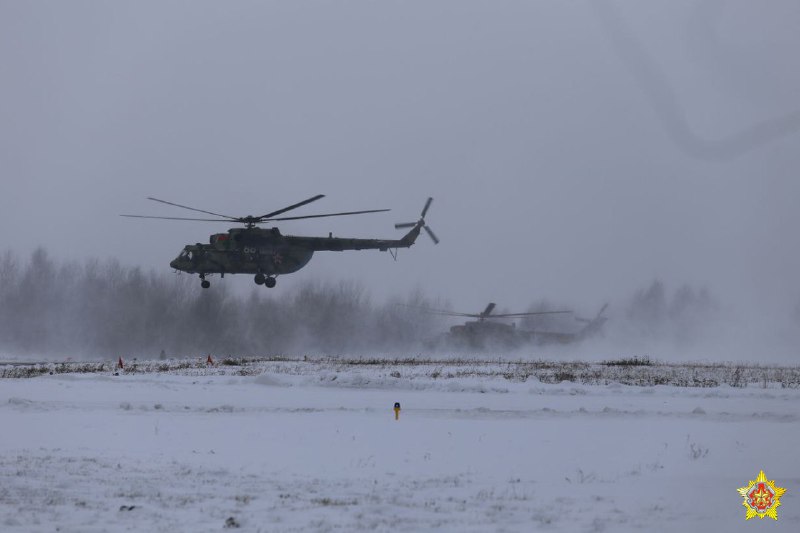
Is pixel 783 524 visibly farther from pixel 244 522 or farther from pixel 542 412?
pixel 542 412

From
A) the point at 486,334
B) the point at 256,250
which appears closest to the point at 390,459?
the point at 256,250

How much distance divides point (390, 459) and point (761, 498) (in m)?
5.81

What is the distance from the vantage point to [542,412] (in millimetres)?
20453

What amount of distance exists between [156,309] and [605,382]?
63113 mm

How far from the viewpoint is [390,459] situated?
45.0 feet

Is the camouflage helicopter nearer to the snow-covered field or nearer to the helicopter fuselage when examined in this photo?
the helicopter fuselage

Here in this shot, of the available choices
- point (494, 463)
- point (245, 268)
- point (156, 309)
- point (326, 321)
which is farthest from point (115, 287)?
point (494, 463)

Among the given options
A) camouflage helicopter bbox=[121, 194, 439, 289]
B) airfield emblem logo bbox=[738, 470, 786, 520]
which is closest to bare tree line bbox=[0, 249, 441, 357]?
camouflage helicopter bbox=[121, 194, 439, 289]

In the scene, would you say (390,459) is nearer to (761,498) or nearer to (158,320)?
(761,498)

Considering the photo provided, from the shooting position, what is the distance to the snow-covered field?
30.5 ft

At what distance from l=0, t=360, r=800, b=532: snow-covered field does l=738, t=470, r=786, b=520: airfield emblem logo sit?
11cm

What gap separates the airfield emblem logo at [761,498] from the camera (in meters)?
9.38

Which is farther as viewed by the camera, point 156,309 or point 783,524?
point 156,309

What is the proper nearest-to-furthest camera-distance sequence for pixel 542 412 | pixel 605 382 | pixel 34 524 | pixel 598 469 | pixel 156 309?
pixel 34 524
pixel 598 469
pixel 542 412
pixel 605 382
pixel 156 309
